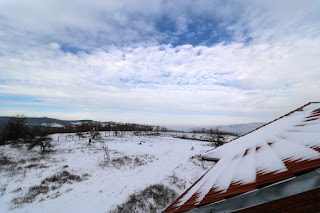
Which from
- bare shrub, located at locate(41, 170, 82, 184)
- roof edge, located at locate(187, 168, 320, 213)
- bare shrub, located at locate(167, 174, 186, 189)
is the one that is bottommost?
bare shrub, located at locate(167, 174, 186, 189)

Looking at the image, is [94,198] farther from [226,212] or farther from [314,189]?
[314,189]

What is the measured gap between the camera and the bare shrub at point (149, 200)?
8.35 metres

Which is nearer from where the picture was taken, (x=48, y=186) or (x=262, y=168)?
(x=262, y=168)

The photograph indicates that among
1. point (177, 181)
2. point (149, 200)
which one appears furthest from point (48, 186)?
point (177, 181)

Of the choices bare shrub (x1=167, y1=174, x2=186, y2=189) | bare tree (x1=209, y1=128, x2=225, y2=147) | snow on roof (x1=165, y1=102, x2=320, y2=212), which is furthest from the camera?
bare tree (x1=209, y1=128, x2=225, y2=147)

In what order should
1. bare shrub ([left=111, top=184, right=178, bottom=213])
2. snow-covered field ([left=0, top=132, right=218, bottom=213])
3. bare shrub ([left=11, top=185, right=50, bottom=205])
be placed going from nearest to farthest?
bare shrub ([left=111, top=184, right=178, bottom=213]) → snow-covered field ([left=0, top=132, right=218, bottom=213]) → bare shrub ([left=11, top=185, right=50, bottom=205])

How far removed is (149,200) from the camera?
30.3 feet

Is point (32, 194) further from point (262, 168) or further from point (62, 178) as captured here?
point (262, 168)

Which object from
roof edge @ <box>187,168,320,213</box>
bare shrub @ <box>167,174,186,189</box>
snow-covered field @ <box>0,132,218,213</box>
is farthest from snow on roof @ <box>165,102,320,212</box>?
bare shrub @ <box>167,174,186,189</box>

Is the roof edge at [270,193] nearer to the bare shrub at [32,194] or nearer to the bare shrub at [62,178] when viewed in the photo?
the bare shrub at [32,194]

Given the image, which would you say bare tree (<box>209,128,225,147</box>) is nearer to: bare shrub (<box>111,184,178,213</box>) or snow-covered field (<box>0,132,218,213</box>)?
snow-covered field (<box>0,132,218,213</box>)

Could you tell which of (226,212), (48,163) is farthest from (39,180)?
(226,212)

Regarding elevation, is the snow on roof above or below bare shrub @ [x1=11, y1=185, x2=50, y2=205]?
above

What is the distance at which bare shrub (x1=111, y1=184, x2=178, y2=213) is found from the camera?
8352mm
